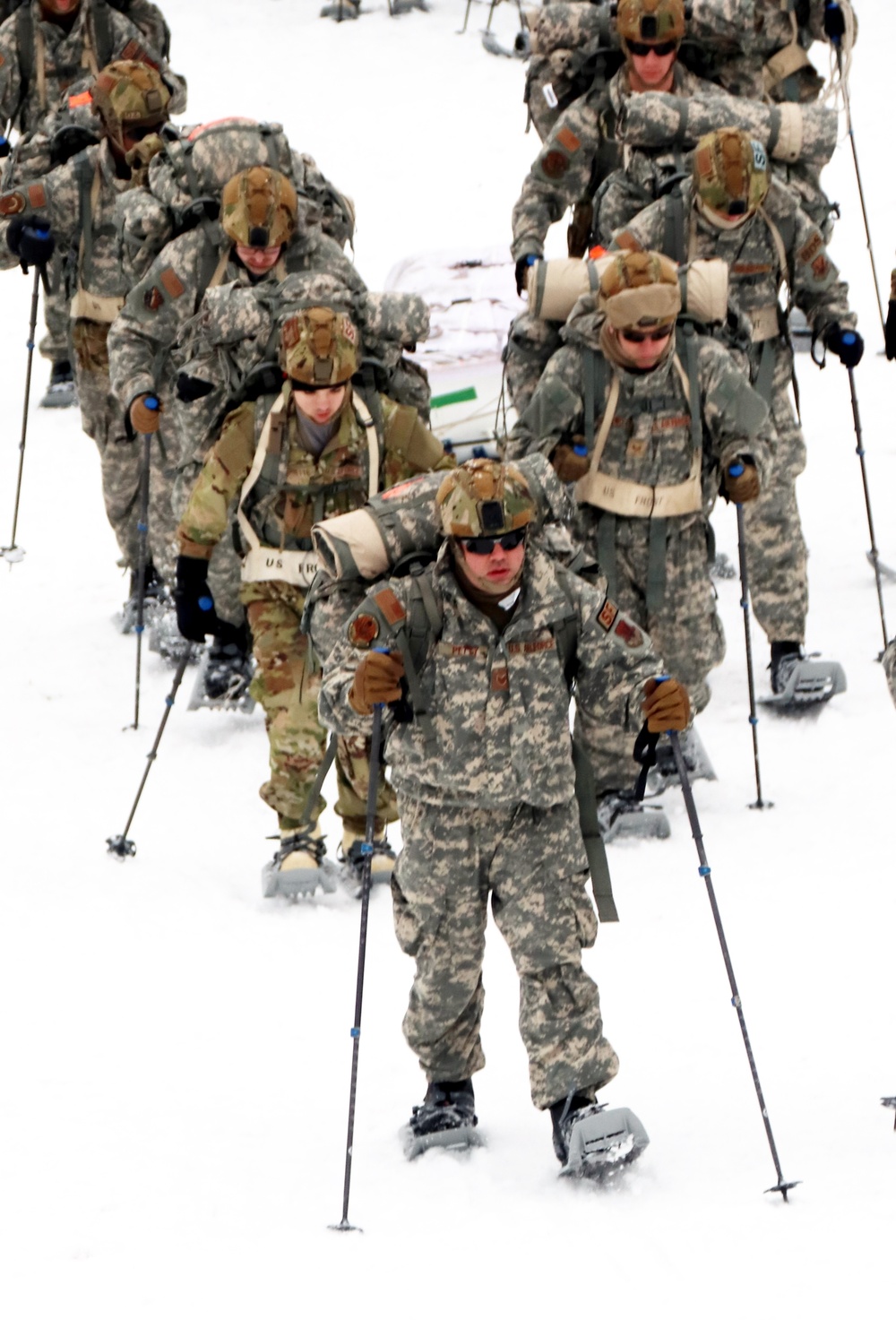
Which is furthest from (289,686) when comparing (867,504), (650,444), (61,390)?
(61,390)

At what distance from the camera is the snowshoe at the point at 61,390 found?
54.8 feet

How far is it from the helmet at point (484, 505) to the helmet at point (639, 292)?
2.29 meters

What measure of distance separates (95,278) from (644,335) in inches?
152

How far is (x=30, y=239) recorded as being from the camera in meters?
11.6

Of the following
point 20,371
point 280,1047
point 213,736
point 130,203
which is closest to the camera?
point 280,1047

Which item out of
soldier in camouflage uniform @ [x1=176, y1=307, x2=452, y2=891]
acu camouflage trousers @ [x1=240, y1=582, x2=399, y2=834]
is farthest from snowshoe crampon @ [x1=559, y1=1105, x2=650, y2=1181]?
acu camouflage trousers @ [x1=240, y1=582, x2=399, y2=834]

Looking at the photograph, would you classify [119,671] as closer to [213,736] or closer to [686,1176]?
[213,736]

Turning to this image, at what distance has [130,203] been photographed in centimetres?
1062

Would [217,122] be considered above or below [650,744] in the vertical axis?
above

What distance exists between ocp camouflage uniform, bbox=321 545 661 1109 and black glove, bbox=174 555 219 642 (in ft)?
5.96

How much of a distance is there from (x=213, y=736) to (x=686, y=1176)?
15.6ft

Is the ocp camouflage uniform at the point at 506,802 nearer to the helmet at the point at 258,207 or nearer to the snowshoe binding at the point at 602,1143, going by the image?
the snowshoe binding at the point at 602,1143

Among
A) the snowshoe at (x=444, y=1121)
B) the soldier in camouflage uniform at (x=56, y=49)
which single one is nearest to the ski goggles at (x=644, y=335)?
the snowshoe at (x=444, y=1121)

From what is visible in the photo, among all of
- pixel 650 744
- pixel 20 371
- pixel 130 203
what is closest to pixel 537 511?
pixel 650 744
